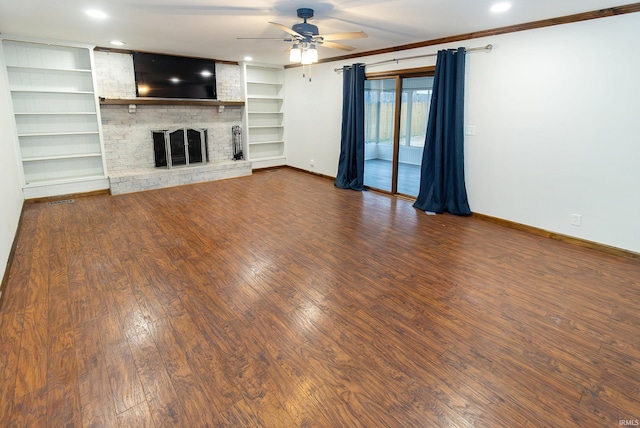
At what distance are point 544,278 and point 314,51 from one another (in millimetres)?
3204

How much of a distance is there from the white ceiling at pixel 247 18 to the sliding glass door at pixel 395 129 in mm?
785

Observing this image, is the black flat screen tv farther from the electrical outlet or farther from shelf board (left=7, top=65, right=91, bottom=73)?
the electrical outlet

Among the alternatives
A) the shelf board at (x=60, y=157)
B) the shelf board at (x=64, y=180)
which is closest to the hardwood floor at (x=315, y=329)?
the shelf board at (x=64, y=180)

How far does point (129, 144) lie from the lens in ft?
21.9

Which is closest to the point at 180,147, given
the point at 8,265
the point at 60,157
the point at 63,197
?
the point at 60,157

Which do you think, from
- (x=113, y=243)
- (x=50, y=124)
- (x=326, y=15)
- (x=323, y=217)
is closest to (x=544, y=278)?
(x=323, y=217)

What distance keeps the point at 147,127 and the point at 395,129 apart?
4.72m

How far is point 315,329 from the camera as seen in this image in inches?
98.5

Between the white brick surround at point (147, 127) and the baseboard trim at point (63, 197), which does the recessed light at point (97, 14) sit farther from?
the baseboard trim at point (63, 197)

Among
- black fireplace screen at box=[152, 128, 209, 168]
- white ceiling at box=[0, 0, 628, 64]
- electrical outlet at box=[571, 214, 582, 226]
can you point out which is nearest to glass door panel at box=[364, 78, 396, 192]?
white ceiling at box=[0, 0, 628, 64]

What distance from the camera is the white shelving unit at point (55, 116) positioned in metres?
5.46

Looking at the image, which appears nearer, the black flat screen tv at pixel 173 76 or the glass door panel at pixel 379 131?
the glass door panel at pixel 379 131

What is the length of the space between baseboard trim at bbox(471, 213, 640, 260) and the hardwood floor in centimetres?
12

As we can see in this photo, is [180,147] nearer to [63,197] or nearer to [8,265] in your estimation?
[63,197]
